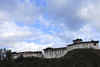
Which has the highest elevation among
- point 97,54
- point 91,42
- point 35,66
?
point 91,42

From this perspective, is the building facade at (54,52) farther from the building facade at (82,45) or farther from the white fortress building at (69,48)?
the building facade at (82,45)

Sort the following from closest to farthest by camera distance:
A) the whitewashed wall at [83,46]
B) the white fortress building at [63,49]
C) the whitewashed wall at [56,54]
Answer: the whitewashed wall at [83,46]
the white fortress building at [63,49]
the whitewashed wall at [56,54]

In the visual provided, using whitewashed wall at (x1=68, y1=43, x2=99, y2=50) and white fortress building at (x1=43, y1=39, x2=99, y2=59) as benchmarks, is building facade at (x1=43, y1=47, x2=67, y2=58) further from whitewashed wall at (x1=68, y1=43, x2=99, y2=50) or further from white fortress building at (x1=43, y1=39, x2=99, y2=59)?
whitewashed wall at (x1=68, y1=43, x2=99, y2=50)

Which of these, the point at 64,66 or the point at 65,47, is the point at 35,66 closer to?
the point at 64,66

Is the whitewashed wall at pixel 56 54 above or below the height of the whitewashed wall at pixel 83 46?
below

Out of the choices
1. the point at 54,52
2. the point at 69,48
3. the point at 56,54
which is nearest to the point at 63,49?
the point at 69,48

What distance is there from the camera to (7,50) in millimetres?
66812

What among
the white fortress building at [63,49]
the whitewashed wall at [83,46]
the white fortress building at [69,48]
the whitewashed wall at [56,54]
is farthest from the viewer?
the whitewashed wall at [56,54]

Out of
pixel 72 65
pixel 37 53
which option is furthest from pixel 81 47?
pixel 37 53

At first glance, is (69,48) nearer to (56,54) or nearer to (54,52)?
(56,54)

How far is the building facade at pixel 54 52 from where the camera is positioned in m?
60.2

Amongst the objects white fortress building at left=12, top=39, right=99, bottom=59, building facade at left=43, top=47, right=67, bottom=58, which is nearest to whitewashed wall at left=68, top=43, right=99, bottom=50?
white fortress building at left=12, top=39, right=99, bottom=59

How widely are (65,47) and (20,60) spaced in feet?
83.4

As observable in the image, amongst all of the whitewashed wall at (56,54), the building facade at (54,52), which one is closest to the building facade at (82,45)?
the building facade at (54,52)
